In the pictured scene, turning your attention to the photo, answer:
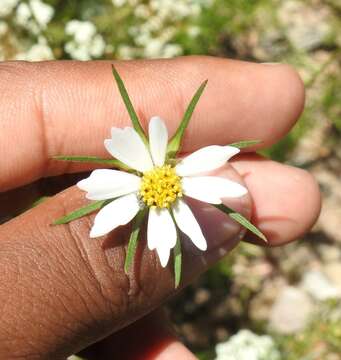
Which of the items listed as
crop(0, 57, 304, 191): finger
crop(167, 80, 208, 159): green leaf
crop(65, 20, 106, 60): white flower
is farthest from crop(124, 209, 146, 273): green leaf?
crop(65, 20, 106, 60): white flower

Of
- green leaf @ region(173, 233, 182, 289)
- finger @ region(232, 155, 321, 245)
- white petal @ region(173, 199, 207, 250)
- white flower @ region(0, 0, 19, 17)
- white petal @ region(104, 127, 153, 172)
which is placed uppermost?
white flower @ region(0, 0, 19, 17)

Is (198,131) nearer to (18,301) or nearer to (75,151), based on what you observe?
(75,151)

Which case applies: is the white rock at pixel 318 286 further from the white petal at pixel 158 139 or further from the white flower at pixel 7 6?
the white flower at pixel 7 6

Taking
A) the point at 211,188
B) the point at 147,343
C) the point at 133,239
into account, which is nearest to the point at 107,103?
the point at 211,188

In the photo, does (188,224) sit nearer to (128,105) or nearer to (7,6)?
(128,105)

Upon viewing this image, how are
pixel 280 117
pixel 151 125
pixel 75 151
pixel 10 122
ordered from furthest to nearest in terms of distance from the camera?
pixel 280 117
pixel 75 151
pixel 10 122
pixel 151 125

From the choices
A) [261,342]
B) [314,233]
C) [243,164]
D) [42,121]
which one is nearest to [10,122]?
[42,121]

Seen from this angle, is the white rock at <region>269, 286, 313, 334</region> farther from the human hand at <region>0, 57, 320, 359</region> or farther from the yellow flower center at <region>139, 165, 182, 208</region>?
the yellow flower center at <region>139, 165, 182, 208</region>
